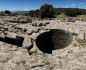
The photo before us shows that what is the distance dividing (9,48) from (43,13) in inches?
681

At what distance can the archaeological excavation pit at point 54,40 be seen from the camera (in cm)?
884

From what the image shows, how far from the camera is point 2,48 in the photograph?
708 centimetres

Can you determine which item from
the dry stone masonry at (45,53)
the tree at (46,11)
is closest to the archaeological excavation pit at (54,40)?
the dry stone masonry at (45,53)

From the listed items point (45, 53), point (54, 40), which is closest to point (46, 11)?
point (54, 40)

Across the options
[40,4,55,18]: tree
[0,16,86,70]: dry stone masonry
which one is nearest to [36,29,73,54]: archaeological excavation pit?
[0,16,86,70]: dry stone masonry

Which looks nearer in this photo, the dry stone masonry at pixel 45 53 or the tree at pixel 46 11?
the dry stone masonry at pixel 45 53

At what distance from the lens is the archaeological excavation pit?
8838 mm

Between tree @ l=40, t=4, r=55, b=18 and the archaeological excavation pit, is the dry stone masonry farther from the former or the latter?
tree @ l=40, t=4, r=55, b=18

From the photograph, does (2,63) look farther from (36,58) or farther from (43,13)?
(43,13)

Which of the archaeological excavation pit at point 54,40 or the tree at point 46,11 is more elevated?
the tree at point 46,11

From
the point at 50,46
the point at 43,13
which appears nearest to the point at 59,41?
the point at 50,46

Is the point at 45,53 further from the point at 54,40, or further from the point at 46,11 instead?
the point at 46,11

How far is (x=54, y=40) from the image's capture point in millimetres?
9562

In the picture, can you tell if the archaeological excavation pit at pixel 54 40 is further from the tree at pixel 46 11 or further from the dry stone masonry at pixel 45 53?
the tree at pixel 46 11
